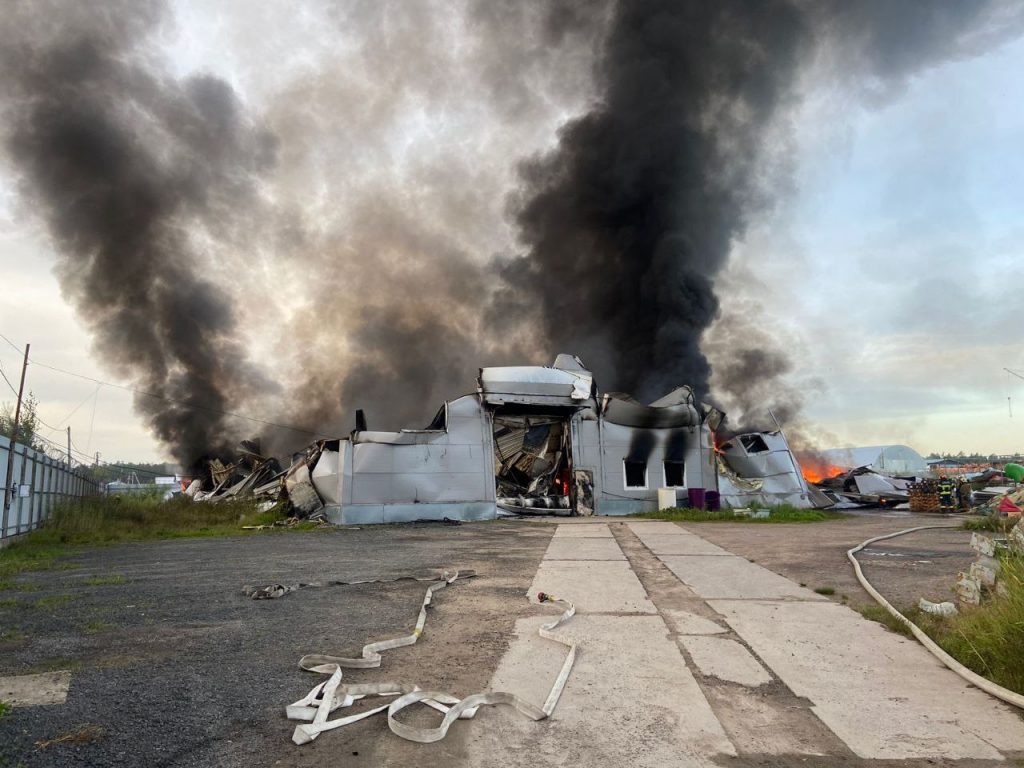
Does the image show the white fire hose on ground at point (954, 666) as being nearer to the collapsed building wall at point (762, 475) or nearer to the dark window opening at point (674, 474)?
the dark window opening at point (674, 474)

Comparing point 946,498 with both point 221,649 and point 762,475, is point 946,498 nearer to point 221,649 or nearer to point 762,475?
point 762,475

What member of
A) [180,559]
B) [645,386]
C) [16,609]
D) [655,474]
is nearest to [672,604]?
[16,609]

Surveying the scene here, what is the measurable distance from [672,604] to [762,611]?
782 millimetres

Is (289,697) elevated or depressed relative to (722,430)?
depressed

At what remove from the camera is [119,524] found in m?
16.5

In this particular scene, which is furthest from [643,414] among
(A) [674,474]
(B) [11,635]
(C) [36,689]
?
(C) [36,689]

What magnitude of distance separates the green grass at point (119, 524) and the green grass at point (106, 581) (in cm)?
2

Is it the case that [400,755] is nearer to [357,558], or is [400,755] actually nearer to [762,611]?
[762,611]

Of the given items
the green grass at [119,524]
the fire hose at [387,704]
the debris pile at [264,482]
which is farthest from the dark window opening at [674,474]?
the fire hose at [387,704]

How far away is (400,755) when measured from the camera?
2.68 meters

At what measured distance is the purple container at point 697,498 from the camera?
19562mm

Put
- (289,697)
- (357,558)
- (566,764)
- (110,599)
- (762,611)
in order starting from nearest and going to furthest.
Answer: (566,764), (289,697), (762,611), (110,599), (357,558)

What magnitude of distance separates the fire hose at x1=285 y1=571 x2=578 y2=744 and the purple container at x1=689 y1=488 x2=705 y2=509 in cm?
1671

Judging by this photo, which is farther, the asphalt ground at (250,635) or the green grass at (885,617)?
the green grass at (885,617)
